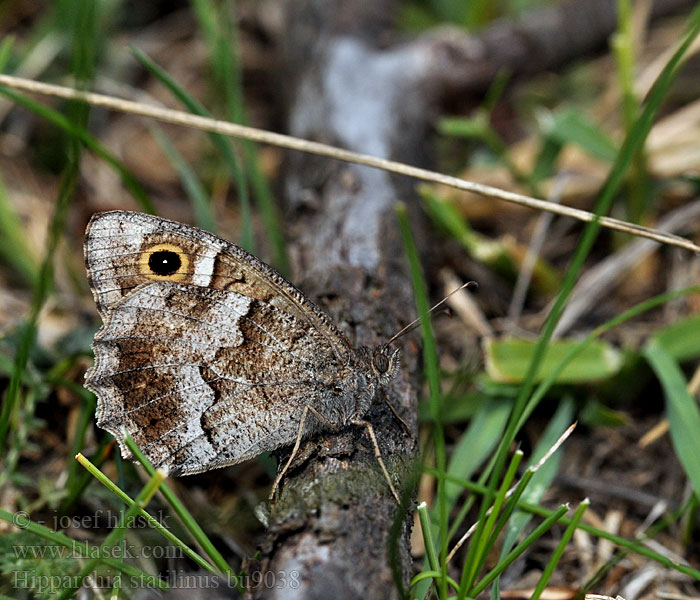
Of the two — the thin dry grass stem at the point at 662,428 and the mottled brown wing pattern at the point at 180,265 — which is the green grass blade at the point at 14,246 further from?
the thin dry grass stem at the point at 662,428

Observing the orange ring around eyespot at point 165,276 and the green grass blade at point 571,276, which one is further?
the orange ring around eyespot at point 165,276

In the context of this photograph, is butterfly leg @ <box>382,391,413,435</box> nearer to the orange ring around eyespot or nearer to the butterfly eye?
the butterfly eye

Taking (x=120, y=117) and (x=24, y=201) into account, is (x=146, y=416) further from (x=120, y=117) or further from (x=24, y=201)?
(x=120, y=117)

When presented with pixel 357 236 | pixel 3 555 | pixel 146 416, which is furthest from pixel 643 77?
pixel 3 555

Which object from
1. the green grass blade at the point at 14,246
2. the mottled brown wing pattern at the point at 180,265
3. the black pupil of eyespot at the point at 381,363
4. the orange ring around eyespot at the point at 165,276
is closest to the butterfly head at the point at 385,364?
the black pupil of eyespot at the point at 381,363

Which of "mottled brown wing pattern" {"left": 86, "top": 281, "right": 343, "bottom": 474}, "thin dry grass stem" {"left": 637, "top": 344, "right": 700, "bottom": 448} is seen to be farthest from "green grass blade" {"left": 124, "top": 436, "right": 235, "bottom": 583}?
"thin dry grass stem" {"left": 637, "top": 344, "right": 700, "bottom": 448}

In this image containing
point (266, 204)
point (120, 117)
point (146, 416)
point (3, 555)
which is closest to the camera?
point (3, 555)

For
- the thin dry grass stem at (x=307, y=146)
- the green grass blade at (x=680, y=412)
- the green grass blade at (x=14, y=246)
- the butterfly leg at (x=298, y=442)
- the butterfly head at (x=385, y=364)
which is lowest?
the green grass blade at (x=680, y=412)

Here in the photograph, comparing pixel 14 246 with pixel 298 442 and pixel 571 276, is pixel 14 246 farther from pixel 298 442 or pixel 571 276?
pixel 571 276
